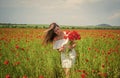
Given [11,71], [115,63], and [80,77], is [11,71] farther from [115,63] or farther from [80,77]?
[115,63]

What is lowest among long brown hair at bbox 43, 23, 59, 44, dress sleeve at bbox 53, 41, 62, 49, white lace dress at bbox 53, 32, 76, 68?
white lace dress at bbox 53, 32, 76, 68

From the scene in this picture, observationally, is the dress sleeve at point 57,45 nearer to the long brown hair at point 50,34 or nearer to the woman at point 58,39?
the woman at point 58,39

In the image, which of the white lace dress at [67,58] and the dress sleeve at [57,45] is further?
the dress sleeve at [57,45]

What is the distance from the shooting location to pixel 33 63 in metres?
3.91

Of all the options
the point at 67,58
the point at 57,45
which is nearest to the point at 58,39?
the point at 57,45

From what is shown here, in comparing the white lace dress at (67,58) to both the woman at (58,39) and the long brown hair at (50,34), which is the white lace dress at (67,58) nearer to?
the woman at (58,39)

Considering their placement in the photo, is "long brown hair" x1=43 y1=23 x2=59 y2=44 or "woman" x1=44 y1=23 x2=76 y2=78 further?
"long brown hair" x1=43 y1=23 x2=59 y2=44

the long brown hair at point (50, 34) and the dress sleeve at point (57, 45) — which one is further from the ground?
the long brown hair at point (50, 34)

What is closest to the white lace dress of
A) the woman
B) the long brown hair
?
the woman

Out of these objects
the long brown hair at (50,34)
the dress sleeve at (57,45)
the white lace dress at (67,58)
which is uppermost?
the long brown hair at (50,34)

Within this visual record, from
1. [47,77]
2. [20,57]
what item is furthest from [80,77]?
[20,57]

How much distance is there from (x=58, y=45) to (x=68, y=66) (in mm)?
527

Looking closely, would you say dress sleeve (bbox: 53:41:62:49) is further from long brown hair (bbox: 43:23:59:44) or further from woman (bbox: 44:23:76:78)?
long brown hair (bbox: 43:23:59:44)

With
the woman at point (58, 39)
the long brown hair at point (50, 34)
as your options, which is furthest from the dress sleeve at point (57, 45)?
the long brown hair at point (50, 34)
